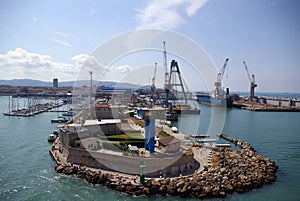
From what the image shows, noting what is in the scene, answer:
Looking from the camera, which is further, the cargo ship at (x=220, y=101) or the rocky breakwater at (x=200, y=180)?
the cargo ship at (x=220, y=101)

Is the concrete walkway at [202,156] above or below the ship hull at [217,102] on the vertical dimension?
below

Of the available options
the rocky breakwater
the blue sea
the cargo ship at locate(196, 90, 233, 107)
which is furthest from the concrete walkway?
the cargo ship at locate(196, 90, 233, 107)

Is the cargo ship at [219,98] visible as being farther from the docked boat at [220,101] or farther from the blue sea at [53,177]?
the blue sea at [53,177]

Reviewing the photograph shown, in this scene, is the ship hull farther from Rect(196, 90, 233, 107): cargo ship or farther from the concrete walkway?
the concrete walkway

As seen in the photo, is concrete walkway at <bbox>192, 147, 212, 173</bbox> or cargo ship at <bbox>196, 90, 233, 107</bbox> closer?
concrete walkway at <bbox>192, 147, 212, 173</bbox>

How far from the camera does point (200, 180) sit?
273 inches

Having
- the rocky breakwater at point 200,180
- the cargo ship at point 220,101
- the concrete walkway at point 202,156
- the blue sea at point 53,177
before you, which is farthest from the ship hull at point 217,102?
the rocky breakwater at point 200,180

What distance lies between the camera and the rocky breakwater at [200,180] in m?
6.47

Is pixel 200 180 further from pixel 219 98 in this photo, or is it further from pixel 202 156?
pixel 219 98

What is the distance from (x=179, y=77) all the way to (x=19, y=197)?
2270 centimetres

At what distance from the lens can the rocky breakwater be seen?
21.2ft

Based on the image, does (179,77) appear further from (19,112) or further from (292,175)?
(292,175)

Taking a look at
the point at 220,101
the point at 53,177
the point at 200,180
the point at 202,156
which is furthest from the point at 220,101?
the point at 53,177

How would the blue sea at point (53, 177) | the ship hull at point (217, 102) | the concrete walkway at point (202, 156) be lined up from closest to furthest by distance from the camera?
the blue sea at point (53, 177)
the concrete walkway at point (202, 156)
the ship hull at point (217, 102)
